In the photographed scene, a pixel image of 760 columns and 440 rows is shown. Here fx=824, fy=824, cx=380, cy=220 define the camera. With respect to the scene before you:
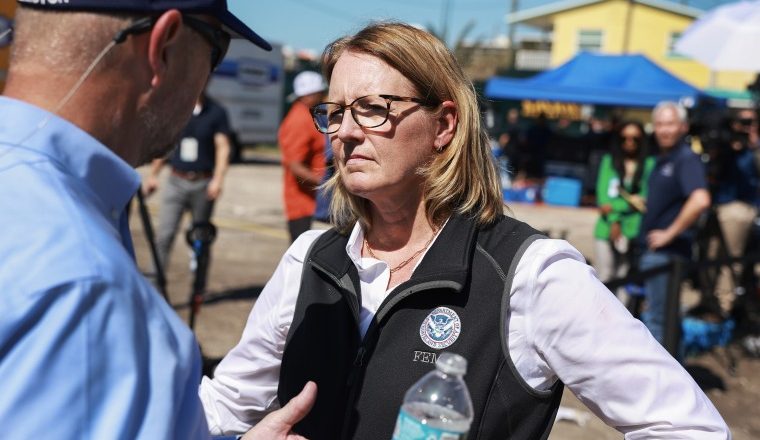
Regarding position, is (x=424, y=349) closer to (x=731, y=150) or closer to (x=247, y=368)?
(x=247, y=368)

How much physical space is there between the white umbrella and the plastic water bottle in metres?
7.02

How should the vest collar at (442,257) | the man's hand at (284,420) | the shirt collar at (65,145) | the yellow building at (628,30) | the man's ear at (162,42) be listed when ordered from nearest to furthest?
the shirt collar at (65,145), the man's ear at (162,42), the man's hand at (284,420), the vest collar at (442,257), the yellow building at (628,30)

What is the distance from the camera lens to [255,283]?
8.87 m

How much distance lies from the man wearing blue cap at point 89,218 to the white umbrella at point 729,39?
7.26m

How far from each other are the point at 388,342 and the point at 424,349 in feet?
0.30

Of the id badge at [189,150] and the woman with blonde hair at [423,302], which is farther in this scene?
the id badge at [189,150]

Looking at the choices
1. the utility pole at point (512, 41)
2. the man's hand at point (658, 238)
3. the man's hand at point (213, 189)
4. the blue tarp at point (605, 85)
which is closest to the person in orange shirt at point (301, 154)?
the man's hand at point (213, 189)

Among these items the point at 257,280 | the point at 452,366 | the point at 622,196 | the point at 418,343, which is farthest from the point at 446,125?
the point at 257,280

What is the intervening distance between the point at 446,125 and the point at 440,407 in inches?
42.5

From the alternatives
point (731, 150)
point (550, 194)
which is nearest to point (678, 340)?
point (731, 150)

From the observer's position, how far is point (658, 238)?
6.25m

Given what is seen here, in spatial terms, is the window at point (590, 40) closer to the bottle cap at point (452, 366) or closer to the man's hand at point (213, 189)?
the man's hand at point (213, 189)

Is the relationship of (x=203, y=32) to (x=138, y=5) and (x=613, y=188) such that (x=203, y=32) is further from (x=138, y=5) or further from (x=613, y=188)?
(x=613, y=188)

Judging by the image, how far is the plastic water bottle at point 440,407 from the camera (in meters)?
1.21
